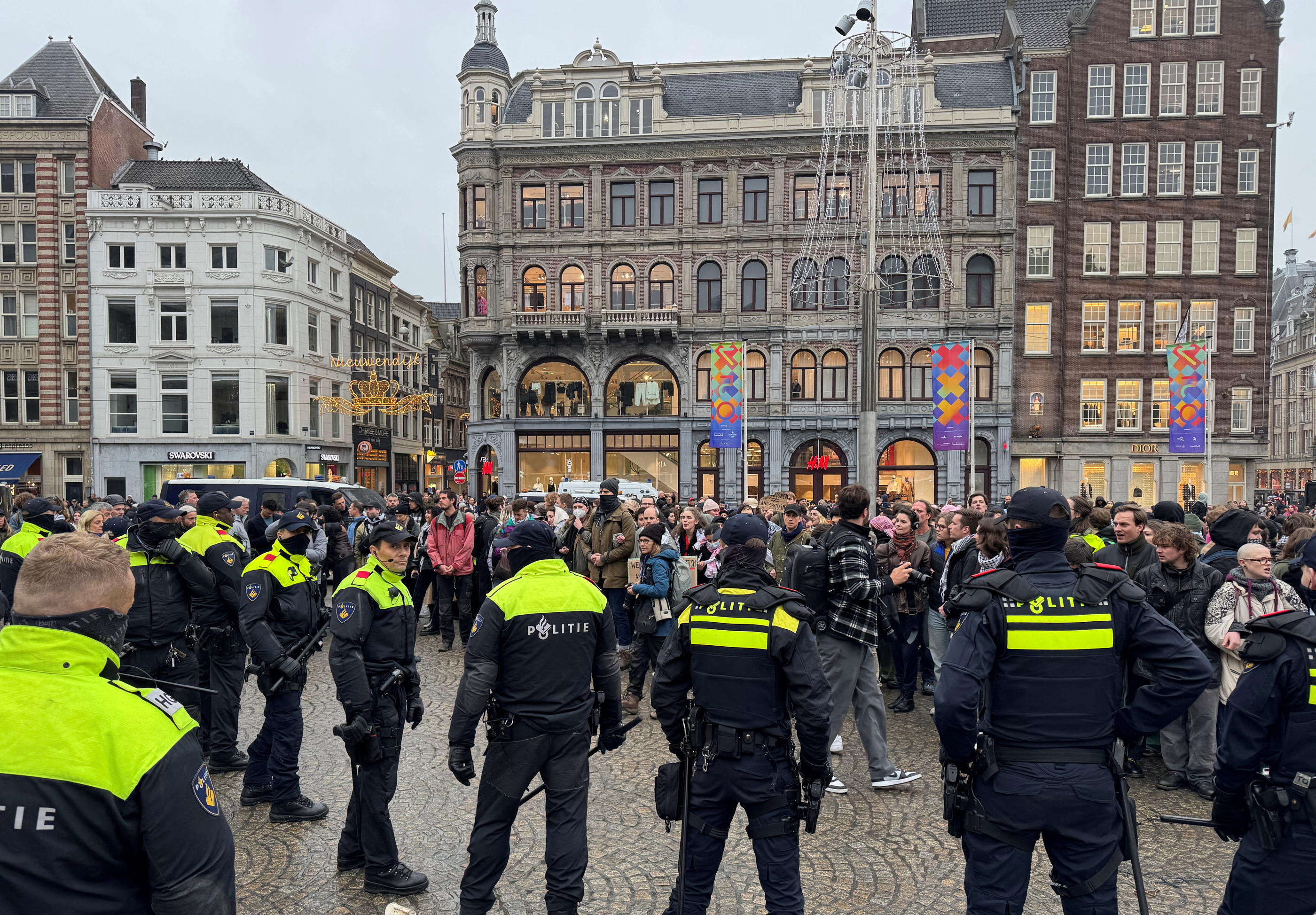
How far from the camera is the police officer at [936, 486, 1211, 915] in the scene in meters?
3.37

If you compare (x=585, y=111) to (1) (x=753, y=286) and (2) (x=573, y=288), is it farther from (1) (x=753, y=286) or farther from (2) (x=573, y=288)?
(1) (x=753, y=286)

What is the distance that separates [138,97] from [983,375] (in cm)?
4497

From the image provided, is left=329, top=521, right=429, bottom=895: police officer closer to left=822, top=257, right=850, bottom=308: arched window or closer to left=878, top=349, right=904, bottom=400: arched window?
left=822, top=257, right=850, bottom=308: arched window

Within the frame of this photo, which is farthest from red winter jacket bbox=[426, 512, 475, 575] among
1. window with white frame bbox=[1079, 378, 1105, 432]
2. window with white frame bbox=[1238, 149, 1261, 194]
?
window with white frame bbox=[1238, 149, 1261, 194]

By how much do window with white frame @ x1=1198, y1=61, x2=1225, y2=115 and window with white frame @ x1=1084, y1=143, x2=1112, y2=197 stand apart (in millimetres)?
4221

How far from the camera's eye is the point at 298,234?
1467 inches

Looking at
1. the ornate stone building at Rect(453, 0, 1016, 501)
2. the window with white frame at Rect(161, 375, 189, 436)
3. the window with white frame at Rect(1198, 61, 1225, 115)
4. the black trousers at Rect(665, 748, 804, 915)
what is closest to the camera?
the black trousers at Rect(665, 748, 804, 915)

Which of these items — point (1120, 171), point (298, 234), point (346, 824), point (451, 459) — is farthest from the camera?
point (451, 459)

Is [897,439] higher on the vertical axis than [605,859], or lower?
higher

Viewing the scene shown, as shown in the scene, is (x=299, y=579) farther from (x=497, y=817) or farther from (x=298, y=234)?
(x=298, y=234)

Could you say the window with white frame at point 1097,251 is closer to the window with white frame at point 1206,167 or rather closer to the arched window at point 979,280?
the arched window at point 979,280

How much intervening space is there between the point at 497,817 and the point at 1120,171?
40018 mm

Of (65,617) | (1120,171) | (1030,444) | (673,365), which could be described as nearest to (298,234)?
(673,365)

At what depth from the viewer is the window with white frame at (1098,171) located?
115 feet
